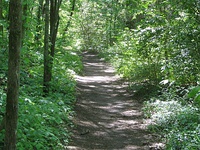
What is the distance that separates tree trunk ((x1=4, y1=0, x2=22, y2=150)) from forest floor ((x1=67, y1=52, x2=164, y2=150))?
8.29 feet

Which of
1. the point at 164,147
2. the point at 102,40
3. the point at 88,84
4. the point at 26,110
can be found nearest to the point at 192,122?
the point at 164,147

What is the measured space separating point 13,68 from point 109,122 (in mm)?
5288

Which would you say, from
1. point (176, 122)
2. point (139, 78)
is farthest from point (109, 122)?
point (139, 78)

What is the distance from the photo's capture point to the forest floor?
6613mm

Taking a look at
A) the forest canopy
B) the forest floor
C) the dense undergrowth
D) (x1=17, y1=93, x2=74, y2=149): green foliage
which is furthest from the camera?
the forest floor

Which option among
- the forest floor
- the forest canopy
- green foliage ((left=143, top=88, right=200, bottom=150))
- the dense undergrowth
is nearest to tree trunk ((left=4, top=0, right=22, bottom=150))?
the forest canopy

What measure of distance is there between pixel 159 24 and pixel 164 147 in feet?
18.1

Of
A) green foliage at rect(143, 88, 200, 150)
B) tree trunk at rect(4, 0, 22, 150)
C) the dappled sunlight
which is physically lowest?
the dappled sunlight

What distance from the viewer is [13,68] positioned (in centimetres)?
355

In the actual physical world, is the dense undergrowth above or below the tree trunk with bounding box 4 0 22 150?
below

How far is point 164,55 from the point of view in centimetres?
1099

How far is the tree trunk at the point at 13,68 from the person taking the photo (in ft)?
11.3

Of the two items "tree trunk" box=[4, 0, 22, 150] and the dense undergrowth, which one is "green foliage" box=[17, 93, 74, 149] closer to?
the dense undergrowth

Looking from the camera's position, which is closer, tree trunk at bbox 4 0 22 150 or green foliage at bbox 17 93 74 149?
tree trunk at bbox 4 0 22 150
